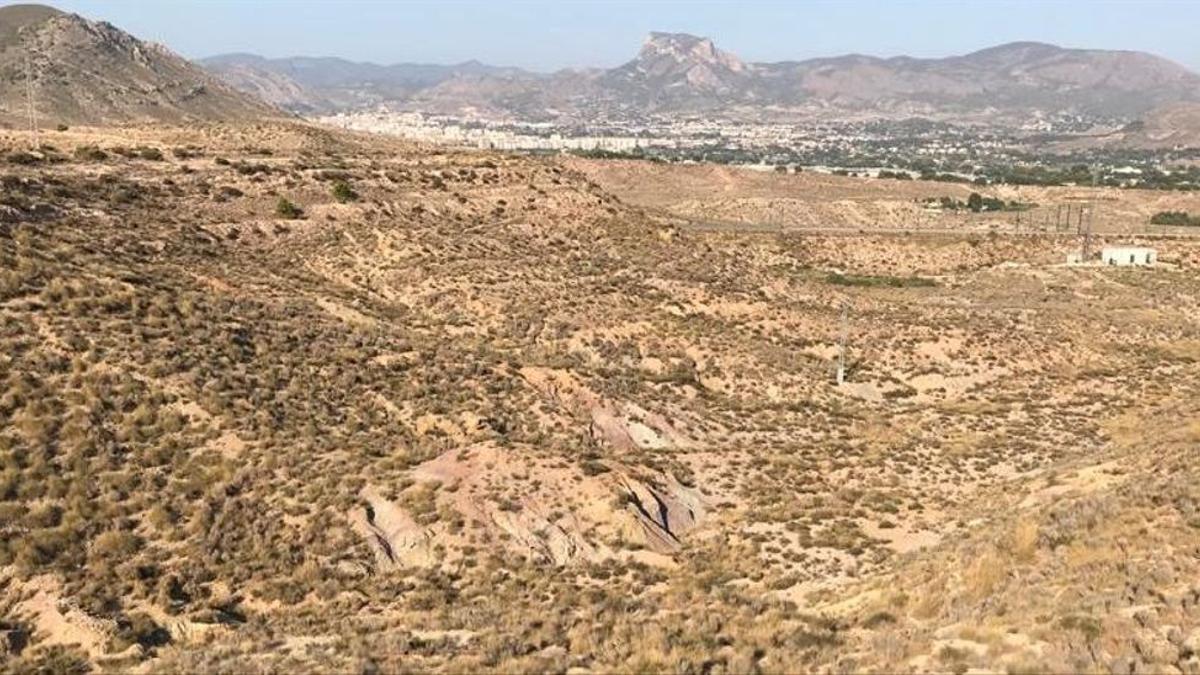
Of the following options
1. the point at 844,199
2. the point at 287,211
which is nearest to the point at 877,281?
the point at 287,211

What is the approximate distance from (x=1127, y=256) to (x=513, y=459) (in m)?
87.3

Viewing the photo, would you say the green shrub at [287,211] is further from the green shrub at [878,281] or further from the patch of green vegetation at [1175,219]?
the patch of green vegetation at [1175,219]

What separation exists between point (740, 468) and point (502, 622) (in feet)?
52.0

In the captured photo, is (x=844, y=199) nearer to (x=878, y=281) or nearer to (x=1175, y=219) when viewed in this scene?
(x=1175, y=219)

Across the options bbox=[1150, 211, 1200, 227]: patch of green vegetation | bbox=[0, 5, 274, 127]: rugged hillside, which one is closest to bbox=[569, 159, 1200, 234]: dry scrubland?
bbox=[1150, 211, 1200, 227]: patch of green vegetation

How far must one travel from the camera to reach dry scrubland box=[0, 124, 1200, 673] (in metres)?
18.2

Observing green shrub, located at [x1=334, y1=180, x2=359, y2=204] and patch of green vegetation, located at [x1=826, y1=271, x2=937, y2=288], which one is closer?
green shrub, located at [x1=334, y1=180, x2=359, y2=204]

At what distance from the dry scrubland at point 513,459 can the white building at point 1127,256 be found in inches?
1455

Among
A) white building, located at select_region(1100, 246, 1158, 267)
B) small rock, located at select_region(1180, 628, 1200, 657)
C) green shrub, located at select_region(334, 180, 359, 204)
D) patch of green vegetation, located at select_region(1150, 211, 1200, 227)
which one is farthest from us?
patch of green vegetation, located at select_region(1150, 211, 1200, 227)

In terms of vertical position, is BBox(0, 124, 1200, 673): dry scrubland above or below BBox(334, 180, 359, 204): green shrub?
below

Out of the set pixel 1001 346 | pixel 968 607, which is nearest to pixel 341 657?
pixel 968 607

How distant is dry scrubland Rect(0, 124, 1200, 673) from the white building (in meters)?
37.0

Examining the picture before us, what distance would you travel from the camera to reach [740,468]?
33656 mm

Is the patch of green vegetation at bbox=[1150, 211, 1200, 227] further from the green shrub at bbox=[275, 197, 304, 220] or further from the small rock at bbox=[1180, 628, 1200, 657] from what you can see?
the small rock at bbox=[1180, 628, 1200, 657]
